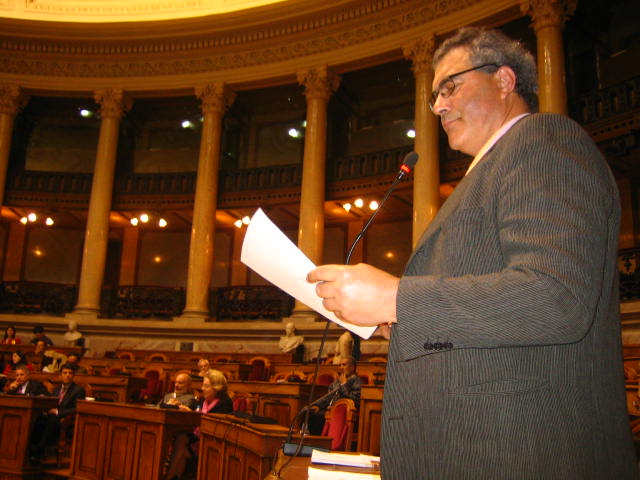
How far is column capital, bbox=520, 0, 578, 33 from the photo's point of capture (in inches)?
491

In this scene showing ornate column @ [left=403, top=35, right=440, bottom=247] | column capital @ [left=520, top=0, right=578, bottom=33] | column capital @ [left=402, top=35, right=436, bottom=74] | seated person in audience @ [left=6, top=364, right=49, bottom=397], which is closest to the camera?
seated person in audience @ [left=6, top=364, right=49, bottom=397]

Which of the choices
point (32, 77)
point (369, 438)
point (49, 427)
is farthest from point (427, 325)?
point (32, 77)

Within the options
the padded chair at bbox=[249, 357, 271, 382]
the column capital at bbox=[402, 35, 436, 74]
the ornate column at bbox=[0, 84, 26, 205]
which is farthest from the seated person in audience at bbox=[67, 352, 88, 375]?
the column capital at bbox=[402, 35, 436, 74]

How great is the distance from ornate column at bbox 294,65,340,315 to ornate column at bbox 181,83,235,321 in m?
2.44

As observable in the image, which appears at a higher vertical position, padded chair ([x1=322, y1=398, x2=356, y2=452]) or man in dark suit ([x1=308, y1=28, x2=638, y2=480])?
man in dark suit ([x1=308, y1=28, x2=638, y2=480])

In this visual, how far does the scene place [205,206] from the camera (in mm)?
16484

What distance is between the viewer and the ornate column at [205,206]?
1583cm

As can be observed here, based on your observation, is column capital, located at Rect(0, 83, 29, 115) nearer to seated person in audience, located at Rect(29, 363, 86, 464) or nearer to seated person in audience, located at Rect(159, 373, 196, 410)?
seated person in audience, located at Rect(29, 363, 86, 464)

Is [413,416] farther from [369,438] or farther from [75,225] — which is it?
[75,225]

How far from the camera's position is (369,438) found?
21.1 feet

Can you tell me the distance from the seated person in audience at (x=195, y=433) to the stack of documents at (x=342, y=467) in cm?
431

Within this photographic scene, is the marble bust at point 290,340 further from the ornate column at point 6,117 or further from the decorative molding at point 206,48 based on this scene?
the ornate column at point 6,117

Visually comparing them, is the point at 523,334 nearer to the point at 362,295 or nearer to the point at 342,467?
the point at 362,295

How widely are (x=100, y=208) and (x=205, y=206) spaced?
117 inches
